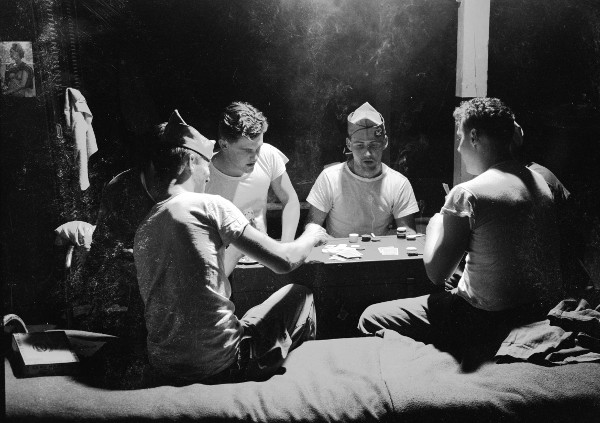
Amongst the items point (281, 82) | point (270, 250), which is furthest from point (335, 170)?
point (270, 250)

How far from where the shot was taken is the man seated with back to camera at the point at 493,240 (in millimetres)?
3348

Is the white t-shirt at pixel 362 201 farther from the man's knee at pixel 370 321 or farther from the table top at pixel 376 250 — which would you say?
the man's knee at pixel 370 321

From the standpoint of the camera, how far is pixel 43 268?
4816 mm

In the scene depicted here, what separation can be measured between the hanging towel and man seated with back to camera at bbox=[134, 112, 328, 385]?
70.3 inches

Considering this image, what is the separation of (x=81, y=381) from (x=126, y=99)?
3.59 m

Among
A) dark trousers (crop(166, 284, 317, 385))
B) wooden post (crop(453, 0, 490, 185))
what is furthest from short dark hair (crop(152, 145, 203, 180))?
wooden post (crop(453, 0, 490, 185))

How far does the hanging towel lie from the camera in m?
4.68

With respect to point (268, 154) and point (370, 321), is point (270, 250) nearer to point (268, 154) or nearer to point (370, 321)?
point (370, 321)

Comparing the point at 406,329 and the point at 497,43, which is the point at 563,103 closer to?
the point at 497,43

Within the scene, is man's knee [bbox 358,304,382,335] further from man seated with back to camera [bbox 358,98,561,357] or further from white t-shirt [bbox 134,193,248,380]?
white t-shirt [bbox 134,193,248,380]

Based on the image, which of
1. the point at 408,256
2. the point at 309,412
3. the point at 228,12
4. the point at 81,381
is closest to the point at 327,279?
the point at 408,256

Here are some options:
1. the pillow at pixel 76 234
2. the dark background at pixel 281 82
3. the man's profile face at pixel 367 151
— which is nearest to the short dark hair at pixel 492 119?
the dark background at pixel 281 82

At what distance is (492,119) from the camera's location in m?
Answer: 3.51

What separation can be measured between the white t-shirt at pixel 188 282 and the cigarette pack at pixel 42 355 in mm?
560
